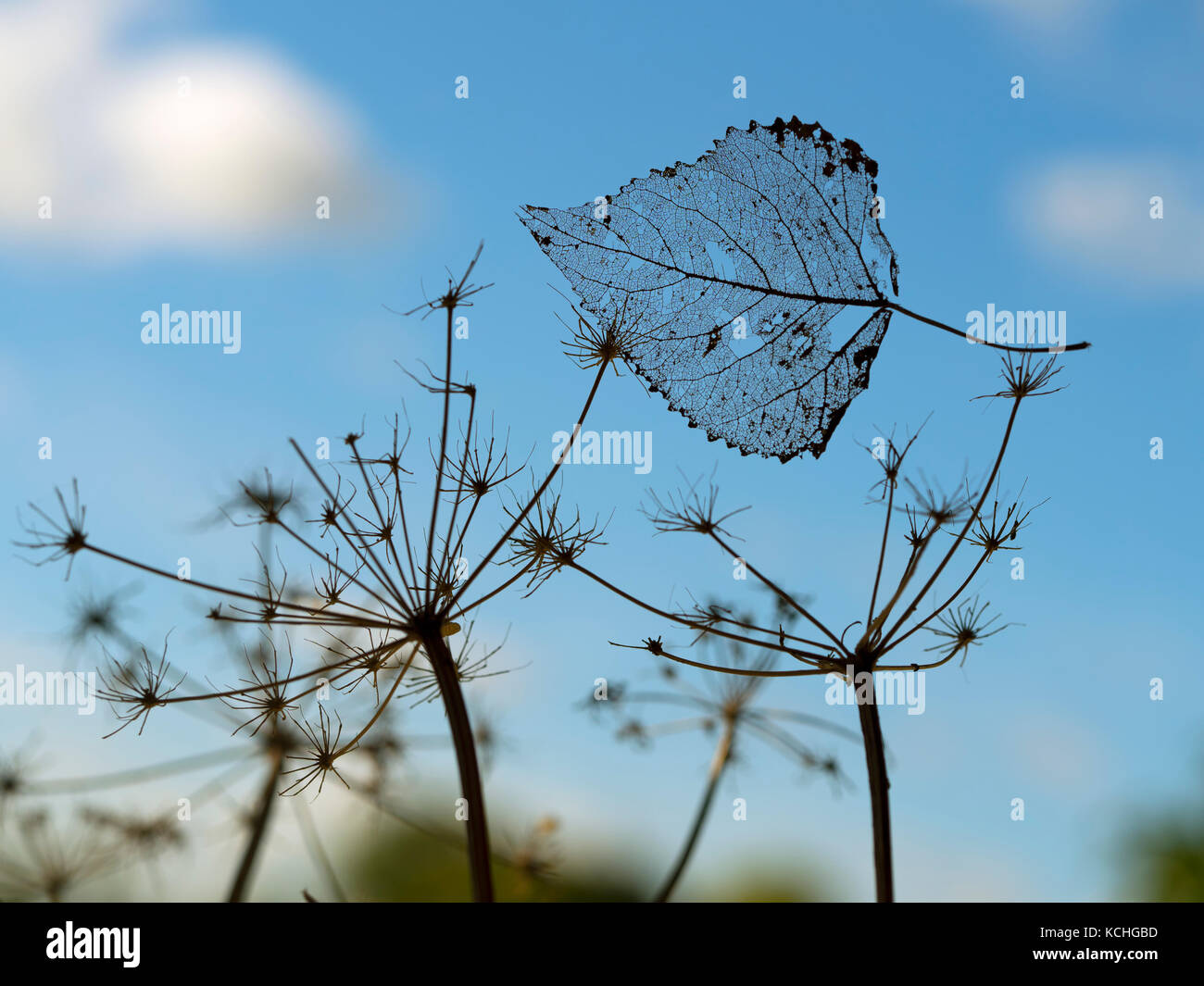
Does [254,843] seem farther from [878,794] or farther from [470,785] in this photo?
[878,794]

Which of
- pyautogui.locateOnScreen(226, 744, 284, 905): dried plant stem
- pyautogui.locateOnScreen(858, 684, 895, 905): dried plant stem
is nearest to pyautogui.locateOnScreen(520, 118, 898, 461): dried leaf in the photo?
pyautogui.locateOnScreen(858, 684, 895, 905): dried plant stem

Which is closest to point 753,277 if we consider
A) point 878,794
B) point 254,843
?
point 878,794

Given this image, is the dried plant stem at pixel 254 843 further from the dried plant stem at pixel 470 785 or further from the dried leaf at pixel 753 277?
the dried leaf at pixel 753 277

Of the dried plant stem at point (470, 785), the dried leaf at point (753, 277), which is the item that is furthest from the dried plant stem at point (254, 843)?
the dried leaf at point (753, 277)

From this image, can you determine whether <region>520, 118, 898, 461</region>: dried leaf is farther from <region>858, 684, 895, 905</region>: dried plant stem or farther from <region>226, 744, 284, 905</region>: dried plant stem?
<region>226, 744, 284, 905</region>: dried plant stem
